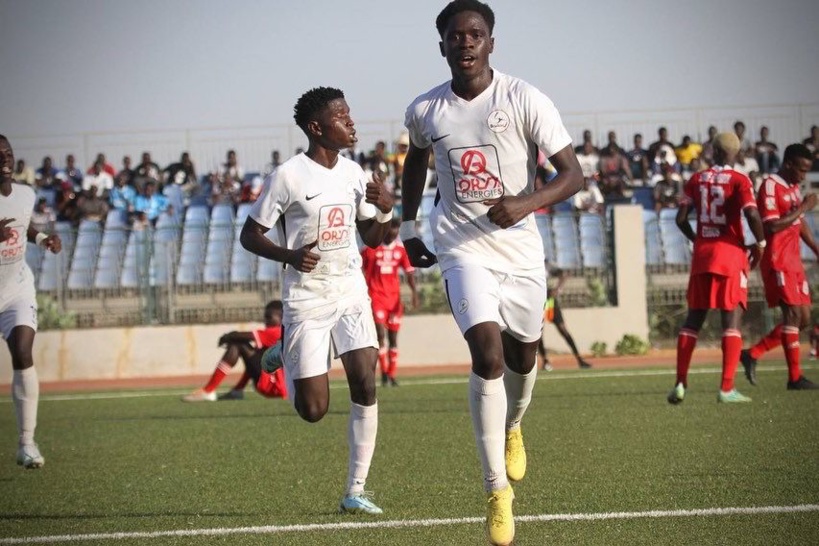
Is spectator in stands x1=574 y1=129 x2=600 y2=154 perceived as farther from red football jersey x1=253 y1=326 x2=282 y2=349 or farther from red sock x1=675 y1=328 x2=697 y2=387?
red sock x1=675 y1=328 x2=697 y2=387

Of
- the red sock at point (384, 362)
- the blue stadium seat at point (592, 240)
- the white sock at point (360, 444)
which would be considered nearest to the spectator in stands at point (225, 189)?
the blue stadium seat at point (592, 240)

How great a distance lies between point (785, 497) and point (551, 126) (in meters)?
2.51

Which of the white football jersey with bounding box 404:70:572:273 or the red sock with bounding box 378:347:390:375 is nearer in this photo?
the white football jersey with bounding box 404:70:572:273

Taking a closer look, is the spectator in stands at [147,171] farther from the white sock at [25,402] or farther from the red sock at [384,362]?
the white sock at [25,402]

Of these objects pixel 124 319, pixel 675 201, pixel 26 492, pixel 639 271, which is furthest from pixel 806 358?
pixel 26 492

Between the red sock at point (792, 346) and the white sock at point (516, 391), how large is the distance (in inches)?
265

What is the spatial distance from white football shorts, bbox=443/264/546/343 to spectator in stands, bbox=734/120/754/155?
825 inches

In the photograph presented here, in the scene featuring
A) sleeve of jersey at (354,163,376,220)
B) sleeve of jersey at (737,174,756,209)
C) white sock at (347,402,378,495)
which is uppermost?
sleeve of jersey at (737,174,756,209)

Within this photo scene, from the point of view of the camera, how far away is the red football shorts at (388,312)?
18016 mm

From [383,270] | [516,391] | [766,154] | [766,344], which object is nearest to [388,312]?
[383,270]

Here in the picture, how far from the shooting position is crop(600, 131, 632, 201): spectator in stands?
2575cm

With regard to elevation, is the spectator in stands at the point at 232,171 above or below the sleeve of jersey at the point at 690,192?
above

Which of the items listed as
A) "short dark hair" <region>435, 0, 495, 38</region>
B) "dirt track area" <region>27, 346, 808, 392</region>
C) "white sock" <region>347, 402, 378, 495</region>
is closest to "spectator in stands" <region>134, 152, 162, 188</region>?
"dirt track area" <region>27, 346, 808, 392</region>

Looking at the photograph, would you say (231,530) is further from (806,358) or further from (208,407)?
(806,358)
